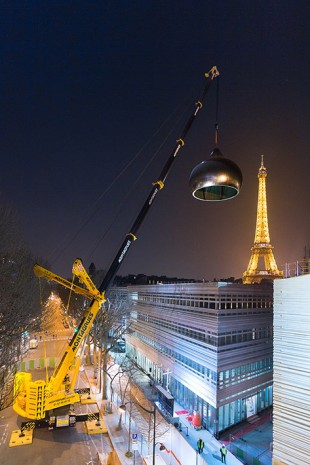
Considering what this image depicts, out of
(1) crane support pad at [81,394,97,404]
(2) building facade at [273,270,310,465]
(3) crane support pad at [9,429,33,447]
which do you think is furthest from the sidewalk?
(2) building facade at [273,270,310,465]

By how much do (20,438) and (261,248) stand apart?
5802cm

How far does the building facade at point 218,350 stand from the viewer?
23438mm

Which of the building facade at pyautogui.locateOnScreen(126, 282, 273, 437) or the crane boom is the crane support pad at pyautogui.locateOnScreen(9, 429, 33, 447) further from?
the building facade at pyautogui.locateOnScreen(126, 282, 273, 437)

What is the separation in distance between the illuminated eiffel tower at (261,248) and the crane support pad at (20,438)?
5395 cm

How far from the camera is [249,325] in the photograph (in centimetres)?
2608

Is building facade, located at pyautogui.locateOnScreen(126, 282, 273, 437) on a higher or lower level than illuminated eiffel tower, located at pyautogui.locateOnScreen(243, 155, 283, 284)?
lower

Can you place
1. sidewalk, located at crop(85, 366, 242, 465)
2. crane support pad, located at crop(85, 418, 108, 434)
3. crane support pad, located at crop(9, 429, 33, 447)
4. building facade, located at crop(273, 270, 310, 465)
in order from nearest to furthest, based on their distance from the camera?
1. building facade, located at crop(273, 270, 310, 465)
2. sidewalk, located at crop(85, 366, 242, 465)
3. crane support pad, located at crop(9, 429, 33, 447)
4. crane support pad, located at crop(85, 418, 108, 434)

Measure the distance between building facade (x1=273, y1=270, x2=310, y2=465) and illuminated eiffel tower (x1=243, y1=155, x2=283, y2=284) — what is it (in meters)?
59.2

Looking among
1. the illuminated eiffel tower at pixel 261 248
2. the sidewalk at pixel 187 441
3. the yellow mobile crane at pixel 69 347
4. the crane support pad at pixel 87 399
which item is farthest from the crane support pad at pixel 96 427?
the illuminated eiffel tower at pixel 261 248

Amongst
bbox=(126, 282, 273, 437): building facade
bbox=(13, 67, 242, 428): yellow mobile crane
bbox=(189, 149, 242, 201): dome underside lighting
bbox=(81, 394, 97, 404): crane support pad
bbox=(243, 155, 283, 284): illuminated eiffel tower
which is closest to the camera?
bbox=(189, 149, 242, 201): dome underside lighting

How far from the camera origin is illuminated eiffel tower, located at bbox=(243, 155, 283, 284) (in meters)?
66.2

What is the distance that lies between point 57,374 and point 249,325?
1591 cm

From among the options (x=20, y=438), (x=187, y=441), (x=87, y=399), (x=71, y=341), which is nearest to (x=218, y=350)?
(x=187, y=441)

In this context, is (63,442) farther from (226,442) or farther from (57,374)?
(226,442)
